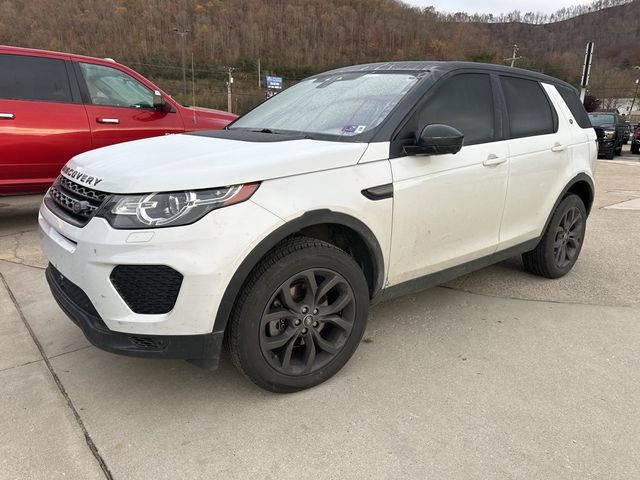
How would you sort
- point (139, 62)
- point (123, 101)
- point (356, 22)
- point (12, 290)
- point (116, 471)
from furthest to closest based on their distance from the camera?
1. point (356, 22)
2. point (139, 62)
3. point (123, 101)
4. point (12, 290)
5. point (116, 471)

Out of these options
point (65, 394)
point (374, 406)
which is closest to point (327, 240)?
point (374, 406)

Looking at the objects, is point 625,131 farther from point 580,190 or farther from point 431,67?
point 431,67

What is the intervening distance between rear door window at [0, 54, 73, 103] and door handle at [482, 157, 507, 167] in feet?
14.9

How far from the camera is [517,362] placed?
2916 millimetres

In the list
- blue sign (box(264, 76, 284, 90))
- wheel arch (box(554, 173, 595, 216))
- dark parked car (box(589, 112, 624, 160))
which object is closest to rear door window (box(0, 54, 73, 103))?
wheel arch (box(554, 173, 595, 216))

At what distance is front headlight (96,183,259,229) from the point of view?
82.4 inches

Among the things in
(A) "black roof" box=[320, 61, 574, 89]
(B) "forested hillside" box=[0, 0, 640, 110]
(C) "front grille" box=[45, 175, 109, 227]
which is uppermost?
(B) "forested hillside" box=[0, 0, 640, 110]

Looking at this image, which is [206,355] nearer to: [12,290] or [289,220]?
[289,220]

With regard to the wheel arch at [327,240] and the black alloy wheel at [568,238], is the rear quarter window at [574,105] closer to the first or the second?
the black alloy wheel at [568,238]

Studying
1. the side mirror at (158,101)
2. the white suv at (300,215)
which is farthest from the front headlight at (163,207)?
the side mirror at (158,101)

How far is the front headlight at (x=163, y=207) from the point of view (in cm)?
209

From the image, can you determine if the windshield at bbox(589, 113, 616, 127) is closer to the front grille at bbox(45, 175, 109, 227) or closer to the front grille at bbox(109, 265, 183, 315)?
the front grille at bbox(45, 175, 109, 227)

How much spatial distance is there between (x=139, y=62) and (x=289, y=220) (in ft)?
347

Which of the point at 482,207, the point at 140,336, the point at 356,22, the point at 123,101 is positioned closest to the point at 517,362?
the point at 482,207
